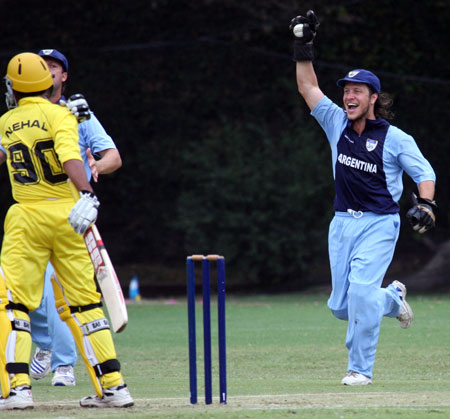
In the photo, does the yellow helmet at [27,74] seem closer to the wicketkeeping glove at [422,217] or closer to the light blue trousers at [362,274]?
the light blue trousers at [362,274]

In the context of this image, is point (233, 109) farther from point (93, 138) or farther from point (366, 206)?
point (93, 138)

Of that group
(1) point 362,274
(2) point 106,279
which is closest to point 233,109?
(1) point 362,274

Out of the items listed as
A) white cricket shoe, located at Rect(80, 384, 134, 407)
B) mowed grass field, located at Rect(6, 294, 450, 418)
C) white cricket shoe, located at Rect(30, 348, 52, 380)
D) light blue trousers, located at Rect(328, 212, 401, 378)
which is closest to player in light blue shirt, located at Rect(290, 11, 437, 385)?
light blue trousers, located at Rect(328, 212, 401, 378)

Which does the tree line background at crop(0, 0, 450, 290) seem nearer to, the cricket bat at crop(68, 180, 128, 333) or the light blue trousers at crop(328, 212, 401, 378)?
the light blue trousers at crop(328, 212, 401, 378)

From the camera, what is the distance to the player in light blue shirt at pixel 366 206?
7195 millimetres

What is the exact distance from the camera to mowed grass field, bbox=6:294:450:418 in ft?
18.7

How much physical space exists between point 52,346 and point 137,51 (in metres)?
11.7

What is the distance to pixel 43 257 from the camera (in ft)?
19.6

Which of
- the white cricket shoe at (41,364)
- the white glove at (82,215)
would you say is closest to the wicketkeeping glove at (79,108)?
the white glove at (82,215)

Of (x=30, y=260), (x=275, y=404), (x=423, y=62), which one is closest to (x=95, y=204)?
(x=30, y=260)

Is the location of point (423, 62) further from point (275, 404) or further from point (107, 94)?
point (275, 404)

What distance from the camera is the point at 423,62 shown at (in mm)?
19328

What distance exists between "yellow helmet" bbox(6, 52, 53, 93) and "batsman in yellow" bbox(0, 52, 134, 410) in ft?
0.50

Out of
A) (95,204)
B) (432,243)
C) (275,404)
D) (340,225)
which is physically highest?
(95,204)
